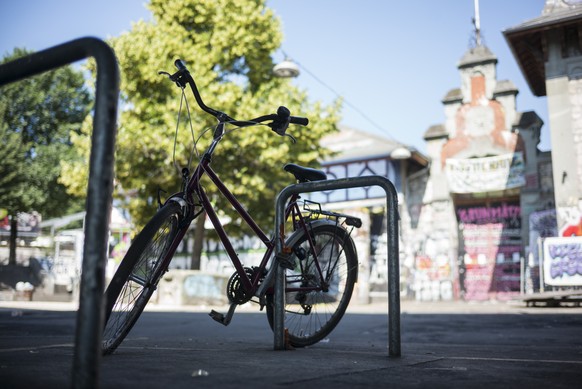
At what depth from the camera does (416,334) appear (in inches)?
252

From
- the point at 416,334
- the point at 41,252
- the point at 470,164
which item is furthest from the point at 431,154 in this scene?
the point at 41,252

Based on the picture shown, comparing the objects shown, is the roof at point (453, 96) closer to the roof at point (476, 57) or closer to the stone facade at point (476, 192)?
the stone facade at point (476, 192)

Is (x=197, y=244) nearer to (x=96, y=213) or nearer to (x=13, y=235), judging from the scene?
(x=96, y=213)

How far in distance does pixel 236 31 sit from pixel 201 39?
3.52 ft

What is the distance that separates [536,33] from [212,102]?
10.7 m

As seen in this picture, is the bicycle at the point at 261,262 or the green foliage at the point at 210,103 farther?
the green foliage at the point at 210,103

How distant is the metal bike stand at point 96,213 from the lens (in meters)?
1.30

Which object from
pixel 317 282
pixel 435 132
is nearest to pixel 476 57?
pixel 435 132

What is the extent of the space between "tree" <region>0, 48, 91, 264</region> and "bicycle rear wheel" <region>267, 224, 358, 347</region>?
25089mm

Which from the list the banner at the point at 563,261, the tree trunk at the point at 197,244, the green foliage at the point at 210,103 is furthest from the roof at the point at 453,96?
the tree trunk at the point at 197,244

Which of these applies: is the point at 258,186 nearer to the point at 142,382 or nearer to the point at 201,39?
the point at 201,39

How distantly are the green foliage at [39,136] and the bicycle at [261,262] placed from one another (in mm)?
24400

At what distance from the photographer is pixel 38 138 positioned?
2873 cm

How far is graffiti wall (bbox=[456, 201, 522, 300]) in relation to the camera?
67.9ft
